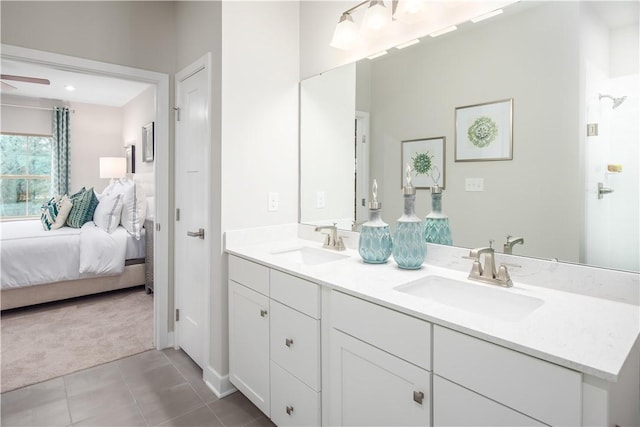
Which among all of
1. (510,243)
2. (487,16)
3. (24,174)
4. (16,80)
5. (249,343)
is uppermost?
(16,80)

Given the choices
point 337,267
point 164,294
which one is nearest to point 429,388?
point 337,267

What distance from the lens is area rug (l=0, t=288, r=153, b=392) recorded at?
240 cm

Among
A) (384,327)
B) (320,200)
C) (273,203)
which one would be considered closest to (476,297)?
(384,327)

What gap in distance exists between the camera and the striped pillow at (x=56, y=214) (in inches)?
161

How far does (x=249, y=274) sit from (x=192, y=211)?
802 mm

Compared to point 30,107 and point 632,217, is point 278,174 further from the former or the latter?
point 30,107

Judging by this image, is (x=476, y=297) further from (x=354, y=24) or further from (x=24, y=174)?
(x=24, y=174)

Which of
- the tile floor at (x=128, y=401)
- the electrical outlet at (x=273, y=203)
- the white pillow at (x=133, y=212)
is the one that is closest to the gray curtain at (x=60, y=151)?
the white pillow at (x=133, y=212)

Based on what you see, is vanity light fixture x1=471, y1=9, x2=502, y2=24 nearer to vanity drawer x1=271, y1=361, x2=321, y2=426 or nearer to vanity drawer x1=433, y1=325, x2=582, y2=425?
vanity drawer x1=433, y1=325, x2=582, y2=425

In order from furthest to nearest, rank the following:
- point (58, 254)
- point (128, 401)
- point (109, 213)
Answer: point (109, 213) < point (58, 254) < point (128, 401)

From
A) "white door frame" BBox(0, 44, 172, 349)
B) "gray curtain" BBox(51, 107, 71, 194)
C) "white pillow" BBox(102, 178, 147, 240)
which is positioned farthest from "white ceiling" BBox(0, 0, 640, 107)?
"white pillow" BBox(102, 178, 147, 240)

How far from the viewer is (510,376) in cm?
87

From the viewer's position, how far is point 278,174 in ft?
7.55

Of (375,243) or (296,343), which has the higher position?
(375,243)
